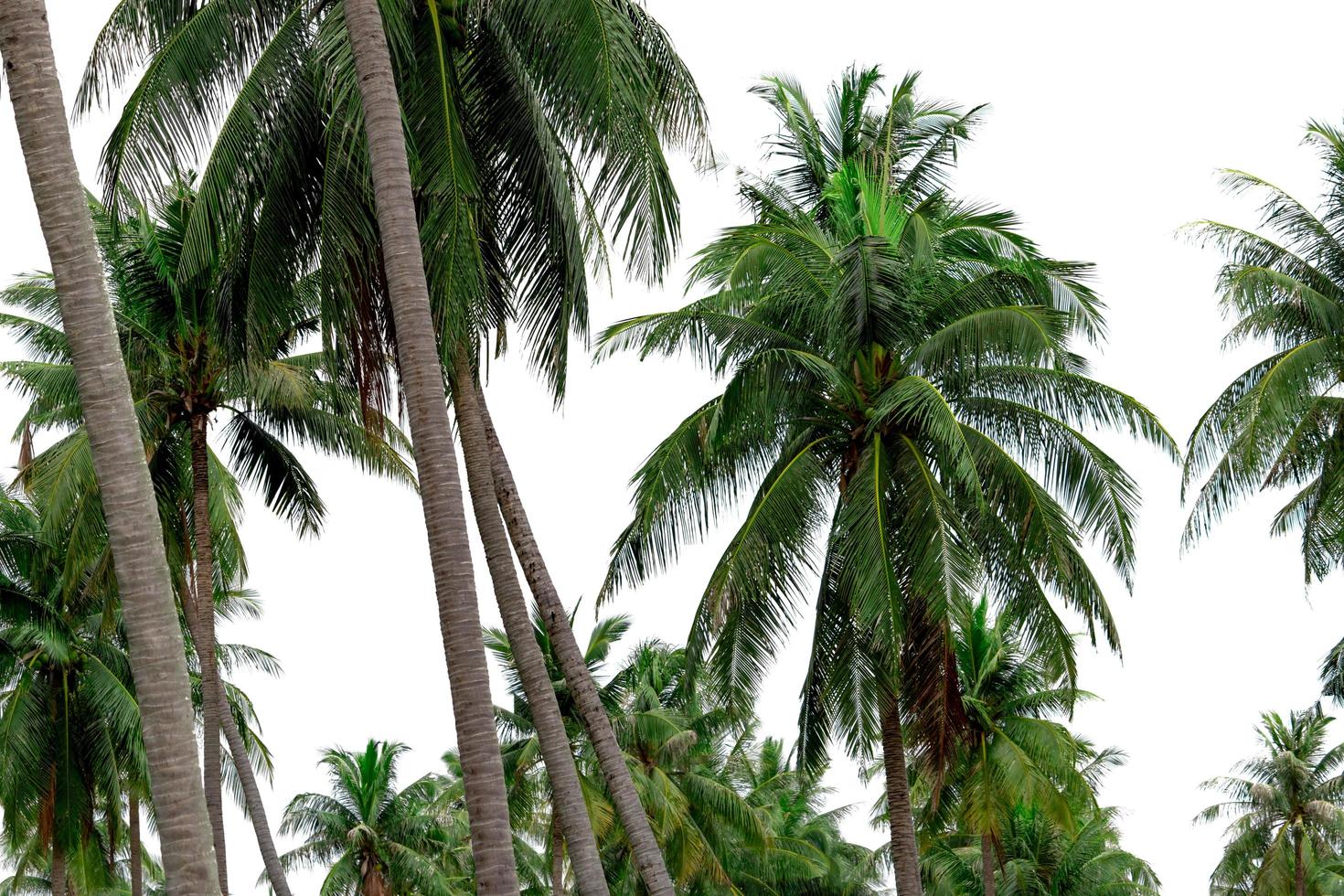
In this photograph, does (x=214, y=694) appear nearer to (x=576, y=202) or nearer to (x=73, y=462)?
(x=73, y=462)

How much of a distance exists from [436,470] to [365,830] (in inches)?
1175

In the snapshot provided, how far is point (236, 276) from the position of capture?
1426 cm

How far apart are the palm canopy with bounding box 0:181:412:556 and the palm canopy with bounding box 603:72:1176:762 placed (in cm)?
427

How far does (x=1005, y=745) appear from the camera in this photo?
29.2m

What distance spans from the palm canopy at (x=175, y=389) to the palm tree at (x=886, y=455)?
14.0 ft

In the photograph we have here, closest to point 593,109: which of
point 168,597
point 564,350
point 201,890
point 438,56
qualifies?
point 438,56

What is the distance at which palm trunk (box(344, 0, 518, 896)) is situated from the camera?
952 centimetres

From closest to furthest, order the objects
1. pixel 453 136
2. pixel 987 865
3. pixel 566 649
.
Answer: pixel 453 136
pixel 566 649
pixel 987 865

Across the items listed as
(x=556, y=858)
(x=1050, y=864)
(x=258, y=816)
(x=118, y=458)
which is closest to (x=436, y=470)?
(x=118, y=458)

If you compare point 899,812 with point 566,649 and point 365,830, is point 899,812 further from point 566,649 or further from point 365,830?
point 365,830

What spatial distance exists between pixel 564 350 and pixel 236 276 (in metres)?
3.12

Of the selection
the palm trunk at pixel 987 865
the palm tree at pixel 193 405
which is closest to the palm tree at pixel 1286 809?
the palm trunk at pixel 987 865

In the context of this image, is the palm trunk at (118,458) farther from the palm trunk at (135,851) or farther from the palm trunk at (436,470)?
the palm trunk at (135,851)

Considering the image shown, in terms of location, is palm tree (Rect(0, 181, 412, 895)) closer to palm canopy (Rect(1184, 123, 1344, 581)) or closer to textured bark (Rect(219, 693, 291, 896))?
textured bark (Rect(219, 693, 291, 896))
